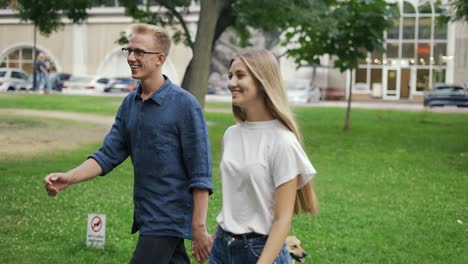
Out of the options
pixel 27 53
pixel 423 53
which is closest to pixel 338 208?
pixel 423 53

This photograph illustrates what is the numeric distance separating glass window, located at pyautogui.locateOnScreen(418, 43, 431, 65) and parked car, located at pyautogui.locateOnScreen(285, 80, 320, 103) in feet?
36.8

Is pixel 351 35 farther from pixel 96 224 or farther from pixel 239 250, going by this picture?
pixel 239 250

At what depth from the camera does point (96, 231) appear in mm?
7707

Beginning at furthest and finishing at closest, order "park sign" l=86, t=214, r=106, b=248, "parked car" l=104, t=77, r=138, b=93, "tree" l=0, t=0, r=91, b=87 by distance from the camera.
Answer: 1. "parked car" l=104, t=77, r=138, b=93
2. "tree" l=0, t=0, r=91, b=87
3. "park sign" l=86, t=214, r=106, b=248

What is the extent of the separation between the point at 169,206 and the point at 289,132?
3.38 feet

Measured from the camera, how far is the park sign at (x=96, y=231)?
742 cm

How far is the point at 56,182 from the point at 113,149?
409 mm

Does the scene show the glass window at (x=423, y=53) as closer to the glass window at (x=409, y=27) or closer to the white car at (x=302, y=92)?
the glass window at (x=409, y=27)

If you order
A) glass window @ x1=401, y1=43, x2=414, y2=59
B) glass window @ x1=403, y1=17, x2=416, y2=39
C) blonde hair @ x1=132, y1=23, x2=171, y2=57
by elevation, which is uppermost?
glass window @ x1=403, y1=17, x2=416, y2=39

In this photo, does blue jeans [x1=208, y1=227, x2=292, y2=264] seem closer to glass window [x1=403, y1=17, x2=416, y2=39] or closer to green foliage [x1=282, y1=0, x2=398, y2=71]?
green foliage [x1=282, y1=0, x2=398, y2=71]

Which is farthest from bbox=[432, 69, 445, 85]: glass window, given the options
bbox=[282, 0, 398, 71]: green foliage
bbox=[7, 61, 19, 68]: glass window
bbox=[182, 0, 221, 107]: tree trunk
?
bbox=[182, 0, 221, 107]: tree trunk

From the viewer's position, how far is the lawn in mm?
8242

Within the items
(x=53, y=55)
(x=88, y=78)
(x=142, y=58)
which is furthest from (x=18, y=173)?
(x=53, y=55)

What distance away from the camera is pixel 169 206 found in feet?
14.8
